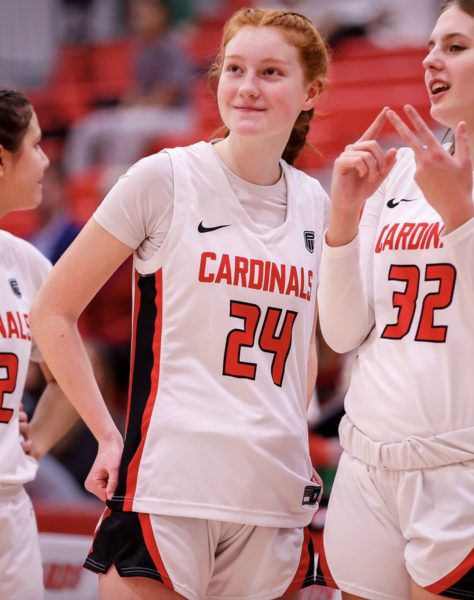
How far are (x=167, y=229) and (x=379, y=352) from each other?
0.54 meters

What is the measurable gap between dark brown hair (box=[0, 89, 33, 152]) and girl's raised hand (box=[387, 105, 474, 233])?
50.1 inches

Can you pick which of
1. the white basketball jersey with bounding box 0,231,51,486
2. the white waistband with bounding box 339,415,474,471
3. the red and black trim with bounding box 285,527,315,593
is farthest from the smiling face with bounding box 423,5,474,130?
the white basketball jersey with bounding box 0,231,51,486

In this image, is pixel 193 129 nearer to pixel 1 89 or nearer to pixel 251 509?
pixel 1 89

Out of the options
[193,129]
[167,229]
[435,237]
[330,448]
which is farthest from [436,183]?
[193,129]

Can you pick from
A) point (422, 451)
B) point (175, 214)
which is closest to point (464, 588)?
point (422, 451)

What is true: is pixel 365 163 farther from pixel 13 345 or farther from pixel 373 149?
pixel 13 345

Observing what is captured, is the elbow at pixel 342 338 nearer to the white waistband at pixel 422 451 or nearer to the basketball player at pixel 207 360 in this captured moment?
the basketball player at pixel 207 360

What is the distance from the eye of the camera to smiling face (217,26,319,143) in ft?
7.35

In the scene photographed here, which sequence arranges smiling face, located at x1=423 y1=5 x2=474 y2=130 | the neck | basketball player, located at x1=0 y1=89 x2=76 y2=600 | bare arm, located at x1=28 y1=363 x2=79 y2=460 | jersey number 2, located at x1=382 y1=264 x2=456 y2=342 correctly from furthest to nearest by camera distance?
bare arm, located at x1=28 y1=363 x2=79 y2=460 < basketball player, located at x1=0 y1=89 x2=76 y2=600 < the neck < smiling face, located at x1=423 y1=5 x2=474 y2=130 < jersey number 2, located at x1=382 y1=264 x2=456 y2=342

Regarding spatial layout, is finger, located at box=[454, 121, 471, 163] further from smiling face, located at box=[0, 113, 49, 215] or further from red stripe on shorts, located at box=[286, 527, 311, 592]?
smiling face, located at box=[0, 113, 49, 215]

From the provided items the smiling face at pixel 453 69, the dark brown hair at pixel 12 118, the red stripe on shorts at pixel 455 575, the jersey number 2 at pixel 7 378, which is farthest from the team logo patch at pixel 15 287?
the red stripe on shorts at pixel 455 575

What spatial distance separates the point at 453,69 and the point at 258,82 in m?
0.43

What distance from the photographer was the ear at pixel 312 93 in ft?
7.86

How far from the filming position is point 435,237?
83.4 inches
